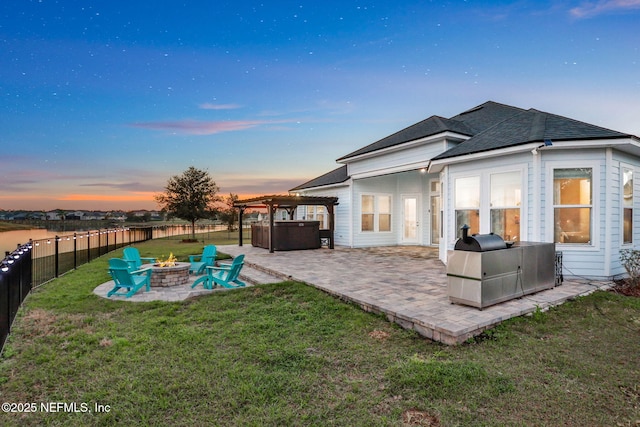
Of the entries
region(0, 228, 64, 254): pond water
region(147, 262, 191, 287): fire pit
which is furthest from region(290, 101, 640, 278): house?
region(0, 228, 64, 254): pond water

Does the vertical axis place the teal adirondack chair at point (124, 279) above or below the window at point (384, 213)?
below

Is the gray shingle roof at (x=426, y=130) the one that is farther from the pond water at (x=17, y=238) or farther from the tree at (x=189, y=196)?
the tree at (x=189, y=196)

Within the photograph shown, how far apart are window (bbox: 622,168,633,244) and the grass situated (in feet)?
8.92

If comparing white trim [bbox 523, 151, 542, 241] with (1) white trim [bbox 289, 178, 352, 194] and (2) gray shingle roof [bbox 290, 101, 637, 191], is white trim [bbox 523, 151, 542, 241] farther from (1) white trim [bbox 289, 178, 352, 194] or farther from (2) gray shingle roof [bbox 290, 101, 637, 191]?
(1) white trim [bbox 289, 178, 352, 194]

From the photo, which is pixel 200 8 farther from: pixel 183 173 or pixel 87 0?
pixel 183 173

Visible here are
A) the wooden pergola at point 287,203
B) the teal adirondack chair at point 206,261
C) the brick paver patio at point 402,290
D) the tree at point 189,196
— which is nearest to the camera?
the brick paver patio at point 402,290

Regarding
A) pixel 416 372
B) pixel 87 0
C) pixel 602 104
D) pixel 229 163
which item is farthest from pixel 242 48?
pixel 602 104

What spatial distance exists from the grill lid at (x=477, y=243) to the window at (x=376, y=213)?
31.0 ft

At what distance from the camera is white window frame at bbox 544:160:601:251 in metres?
6.54

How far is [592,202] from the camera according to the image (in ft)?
21.6

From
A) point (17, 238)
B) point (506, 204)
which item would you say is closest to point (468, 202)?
point (506, 204)

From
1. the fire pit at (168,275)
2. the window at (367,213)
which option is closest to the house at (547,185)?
the window at (367,213)

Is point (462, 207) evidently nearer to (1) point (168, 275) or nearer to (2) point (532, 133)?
(2) point (532, 133)

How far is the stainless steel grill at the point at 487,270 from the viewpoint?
454cm
